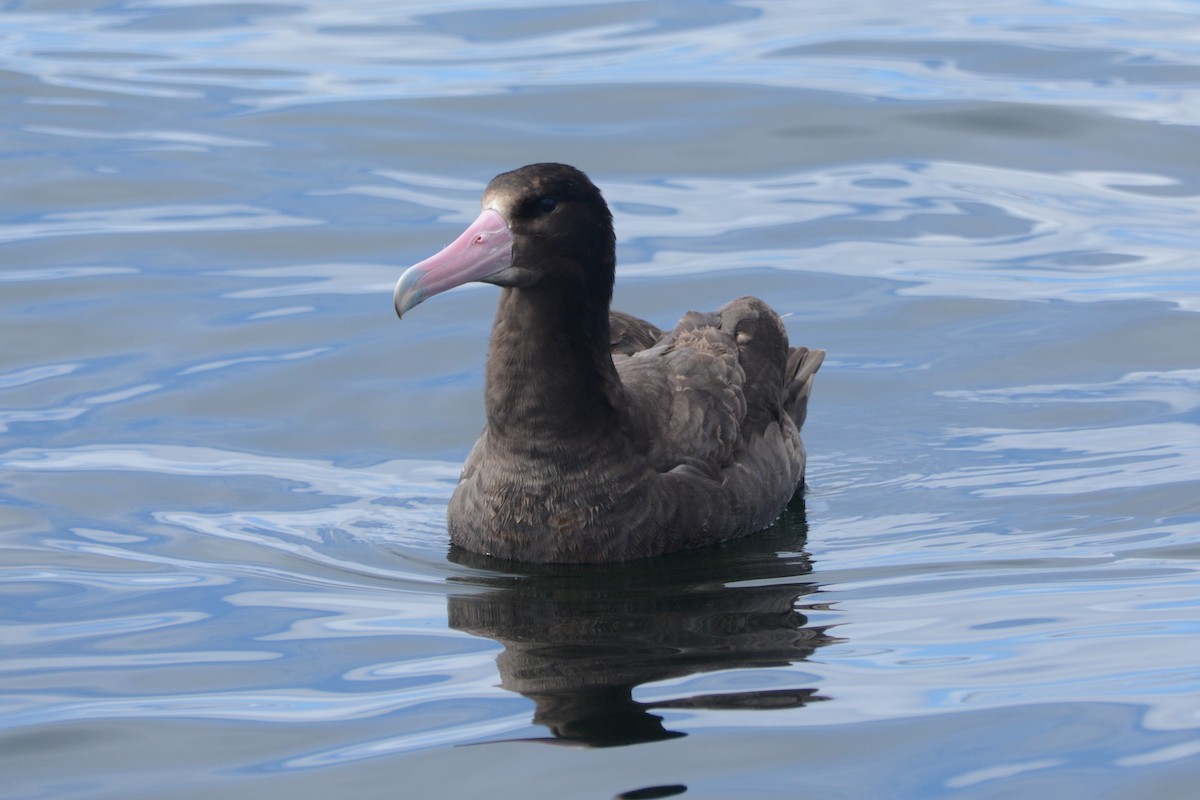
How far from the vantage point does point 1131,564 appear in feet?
26.9

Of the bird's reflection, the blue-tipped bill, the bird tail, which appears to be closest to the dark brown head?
the blue-tipped bill

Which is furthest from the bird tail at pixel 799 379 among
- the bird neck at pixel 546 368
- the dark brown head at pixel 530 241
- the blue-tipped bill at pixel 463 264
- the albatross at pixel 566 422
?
the blue-tipped bill at pixel 463 264

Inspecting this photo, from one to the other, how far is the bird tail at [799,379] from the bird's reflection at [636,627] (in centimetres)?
132

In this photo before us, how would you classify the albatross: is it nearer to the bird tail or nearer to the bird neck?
the bird neck

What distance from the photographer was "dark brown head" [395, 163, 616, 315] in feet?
26.3

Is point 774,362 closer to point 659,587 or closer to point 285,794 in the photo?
point 659,587

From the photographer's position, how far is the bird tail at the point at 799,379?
10273mm

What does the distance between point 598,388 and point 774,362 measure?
1.63m

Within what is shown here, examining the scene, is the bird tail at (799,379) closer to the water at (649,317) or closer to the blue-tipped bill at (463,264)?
the water at (649,317)

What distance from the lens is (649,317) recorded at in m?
12.6

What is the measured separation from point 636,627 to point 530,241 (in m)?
1.68

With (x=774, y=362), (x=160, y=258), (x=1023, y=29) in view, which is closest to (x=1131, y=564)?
(x=774, y=362)

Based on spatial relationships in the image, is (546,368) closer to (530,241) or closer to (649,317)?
(530,241)

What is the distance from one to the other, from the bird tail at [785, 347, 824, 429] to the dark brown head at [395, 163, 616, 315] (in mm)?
2092
